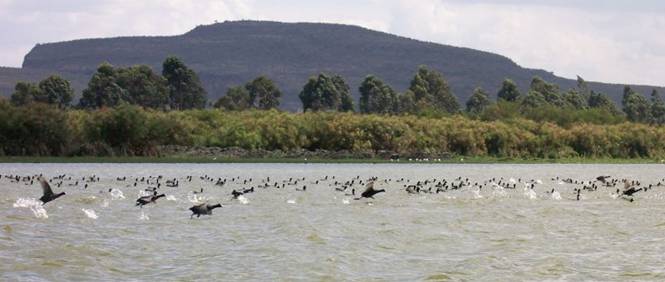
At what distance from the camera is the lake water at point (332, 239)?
26.0 m

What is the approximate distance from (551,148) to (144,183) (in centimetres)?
8854

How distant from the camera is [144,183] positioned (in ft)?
211

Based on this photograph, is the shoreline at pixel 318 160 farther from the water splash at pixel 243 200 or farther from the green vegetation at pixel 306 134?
the water splash at pixel 243 200

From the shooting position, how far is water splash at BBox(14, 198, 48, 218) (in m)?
38.5

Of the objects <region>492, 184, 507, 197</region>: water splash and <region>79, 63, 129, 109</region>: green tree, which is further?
<region>79, 63, 129, 109</region>: green tree

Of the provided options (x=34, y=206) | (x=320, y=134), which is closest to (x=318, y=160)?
(x=320, y=134)

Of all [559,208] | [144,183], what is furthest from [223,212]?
[144,183]

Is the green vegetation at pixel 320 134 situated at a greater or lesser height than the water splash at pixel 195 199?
greater

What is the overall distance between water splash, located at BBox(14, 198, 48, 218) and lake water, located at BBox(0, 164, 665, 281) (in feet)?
0.28

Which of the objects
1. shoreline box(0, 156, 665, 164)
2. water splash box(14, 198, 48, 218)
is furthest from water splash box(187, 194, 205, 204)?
shoreline box(0, 156, 665, 164)

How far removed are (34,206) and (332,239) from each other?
12.6 m

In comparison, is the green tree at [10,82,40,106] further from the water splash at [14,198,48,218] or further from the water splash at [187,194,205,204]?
the water splash at [14,198,48,218]

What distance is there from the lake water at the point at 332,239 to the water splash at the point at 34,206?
8cm

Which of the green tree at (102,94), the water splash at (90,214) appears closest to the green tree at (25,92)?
the green tree at (102,94)
